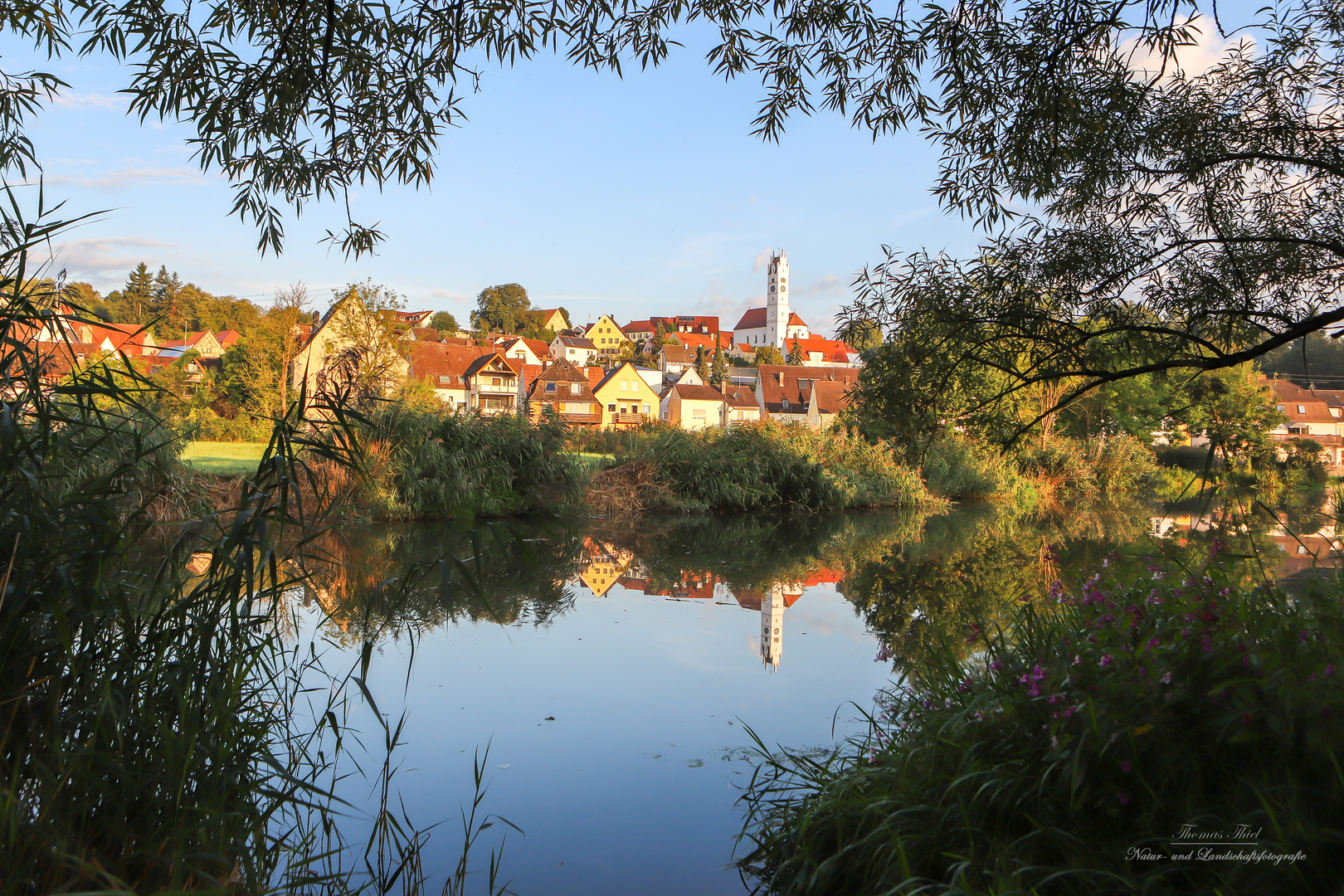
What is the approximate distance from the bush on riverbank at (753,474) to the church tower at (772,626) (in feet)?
28.5

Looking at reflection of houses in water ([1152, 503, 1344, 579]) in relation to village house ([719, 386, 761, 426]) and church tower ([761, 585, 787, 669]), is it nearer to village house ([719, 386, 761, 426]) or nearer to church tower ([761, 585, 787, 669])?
church tower ([761, 585, 787, 669])

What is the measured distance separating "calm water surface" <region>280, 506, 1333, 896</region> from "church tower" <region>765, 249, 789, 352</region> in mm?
113658

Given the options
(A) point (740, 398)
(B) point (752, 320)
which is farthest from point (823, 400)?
(B) point (752, 320)

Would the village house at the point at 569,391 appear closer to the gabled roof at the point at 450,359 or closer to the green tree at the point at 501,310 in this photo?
the gabled roof at the point at 450,359

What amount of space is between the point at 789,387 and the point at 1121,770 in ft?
201

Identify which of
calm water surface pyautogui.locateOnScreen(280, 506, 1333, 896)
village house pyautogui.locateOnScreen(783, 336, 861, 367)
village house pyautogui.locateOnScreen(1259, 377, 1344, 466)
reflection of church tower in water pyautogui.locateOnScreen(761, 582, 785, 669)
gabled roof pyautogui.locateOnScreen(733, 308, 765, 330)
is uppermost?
gabled roof pyautogui.locateOnScreen(733, 308, 765, 330)

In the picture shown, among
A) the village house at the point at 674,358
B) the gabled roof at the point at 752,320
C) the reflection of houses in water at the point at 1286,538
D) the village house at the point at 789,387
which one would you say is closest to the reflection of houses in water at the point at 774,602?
the reflection of houses in water at the point at 1286,538

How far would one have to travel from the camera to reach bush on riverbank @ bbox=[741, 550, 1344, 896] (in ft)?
6.48

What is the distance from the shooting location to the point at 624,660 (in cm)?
692

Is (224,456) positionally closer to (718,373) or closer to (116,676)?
(116,676)

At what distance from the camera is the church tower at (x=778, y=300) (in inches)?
4926

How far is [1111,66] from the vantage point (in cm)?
452

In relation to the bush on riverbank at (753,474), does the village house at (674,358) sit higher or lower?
higher

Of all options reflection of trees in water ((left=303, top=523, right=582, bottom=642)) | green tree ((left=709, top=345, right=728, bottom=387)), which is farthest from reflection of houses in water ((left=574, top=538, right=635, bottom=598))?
green tree ((left=709, top=345, right=728, bottom=387))
